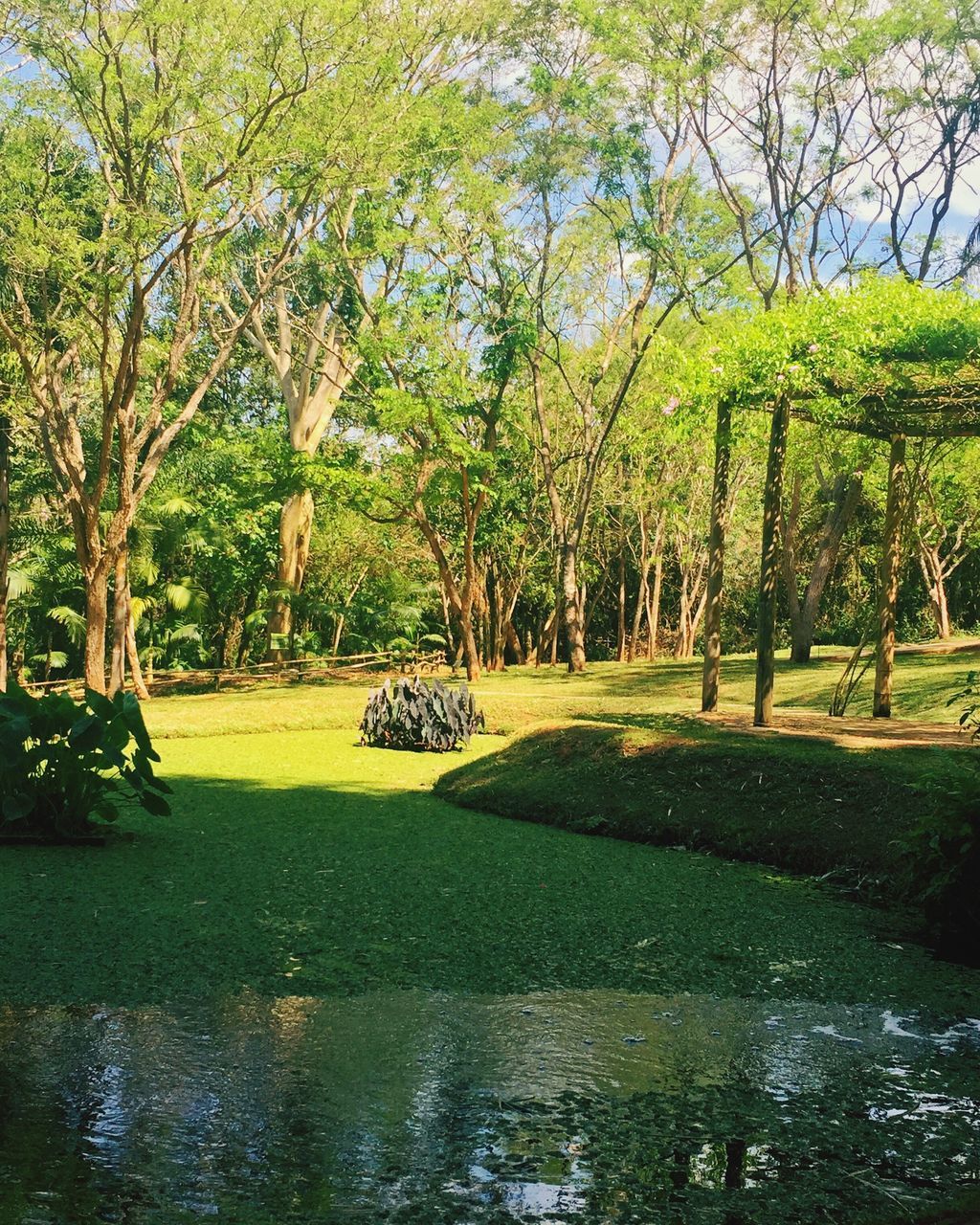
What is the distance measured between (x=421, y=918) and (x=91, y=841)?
6.21 ft

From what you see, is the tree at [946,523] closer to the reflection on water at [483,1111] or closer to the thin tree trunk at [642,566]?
the thin tree trunk at [642,566]

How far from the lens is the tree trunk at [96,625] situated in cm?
1298

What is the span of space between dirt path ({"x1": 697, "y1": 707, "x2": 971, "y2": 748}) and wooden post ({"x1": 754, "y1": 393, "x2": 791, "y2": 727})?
0.25m

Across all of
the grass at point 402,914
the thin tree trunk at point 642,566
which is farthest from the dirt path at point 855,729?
the thin tree trunk at point 642,566

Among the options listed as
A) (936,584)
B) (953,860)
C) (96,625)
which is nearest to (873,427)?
(953,860)

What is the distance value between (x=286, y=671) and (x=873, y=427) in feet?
37.2

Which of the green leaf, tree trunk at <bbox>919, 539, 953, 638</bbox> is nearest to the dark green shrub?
the green leaf

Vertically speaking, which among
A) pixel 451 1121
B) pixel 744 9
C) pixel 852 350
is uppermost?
pixel 744 9

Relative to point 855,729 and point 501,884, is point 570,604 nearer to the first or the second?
point 855,729

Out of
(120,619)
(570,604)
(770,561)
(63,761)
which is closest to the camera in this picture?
(63,761)

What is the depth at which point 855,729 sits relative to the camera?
8.72 metres

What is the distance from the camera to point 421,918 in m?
4.31

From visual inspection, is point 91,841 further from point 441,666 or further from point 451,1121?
point 441,666

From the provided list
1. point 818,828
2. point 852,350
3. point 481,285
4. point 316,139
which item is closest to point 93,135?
point 316,139
